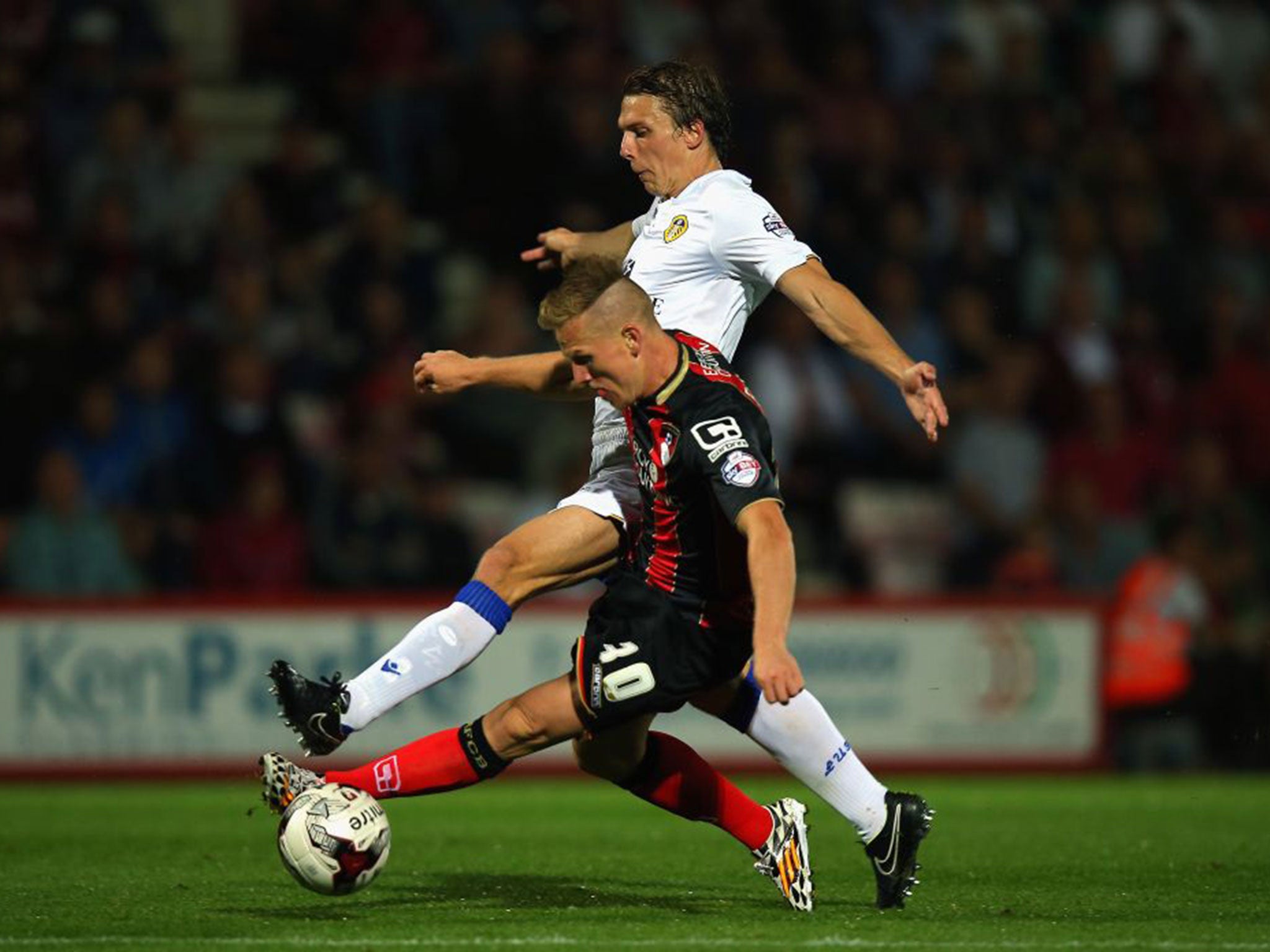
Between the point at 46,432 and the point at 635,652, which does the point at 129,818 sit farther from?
the point at 635,652

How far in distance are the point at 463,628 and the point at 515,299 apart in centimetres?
706

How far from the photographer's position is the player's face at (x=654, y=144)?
6.74 meters

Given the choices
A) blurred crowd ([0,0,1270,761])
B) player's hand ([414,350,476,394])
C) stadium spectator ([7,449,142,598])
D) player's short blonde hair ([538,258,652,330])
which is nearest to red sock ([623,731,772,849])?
player's hand ([414,350,476,394])

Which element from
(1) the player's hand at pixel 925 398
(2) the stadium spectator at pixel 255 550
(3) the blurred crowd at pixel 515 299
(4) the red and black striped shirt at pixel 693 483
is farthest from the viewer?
(3) the blurred crowd at pixel 515 299

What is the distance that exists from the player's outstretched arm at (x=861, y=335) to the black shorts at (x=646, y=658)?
34.1 inches

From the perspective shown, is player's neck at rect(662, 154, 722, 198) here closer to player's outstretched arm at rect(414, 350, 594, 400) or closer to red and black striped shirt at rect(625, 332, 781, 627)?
player's outstretched arm at rect(414, 350, 594, 400)

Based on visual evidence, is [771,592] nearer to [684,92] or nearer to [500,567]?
[500,567]

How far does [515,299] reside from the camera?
13328mm

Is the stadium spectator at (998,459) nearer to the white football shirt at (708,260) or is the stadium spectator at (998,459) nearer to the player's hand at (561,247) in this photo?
the player's hand at (561,247)

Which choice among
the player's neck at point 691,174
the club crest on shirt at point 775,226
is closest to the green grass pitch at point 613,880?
the club crest on shirt at point 775,226

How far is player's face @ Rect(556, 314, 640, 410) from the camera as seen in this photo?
5.99 m

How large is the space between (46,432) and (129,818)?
3.27 metres

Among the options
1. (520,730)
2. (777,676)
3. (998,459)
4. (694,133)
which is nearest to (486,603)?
(520,730)

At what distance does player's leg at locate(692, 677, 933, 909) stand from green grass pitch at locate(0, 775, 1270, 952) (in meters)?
0.15
